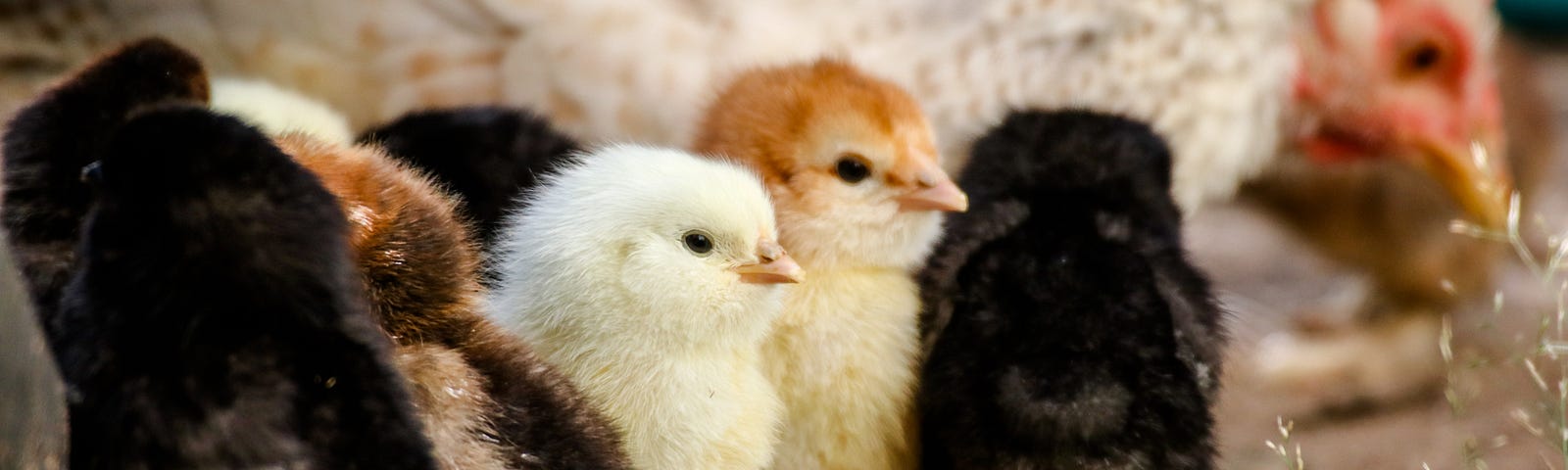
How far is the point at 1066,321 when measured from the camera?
4.32 feet

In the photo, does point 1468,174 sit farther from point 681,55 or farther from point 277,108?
point 277,108

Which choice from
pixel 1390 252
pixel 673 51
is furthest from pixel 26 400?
pixel 1390 252

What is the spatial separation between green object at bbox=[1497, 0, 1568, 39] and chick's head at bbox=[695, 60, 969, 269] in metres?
4.12

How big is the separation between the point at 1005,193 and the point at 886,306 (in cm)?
21

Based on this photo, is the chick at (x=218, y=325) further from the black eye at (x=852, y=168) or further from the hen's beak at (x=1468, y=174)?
the hen's beak at (x=1468, y=174)

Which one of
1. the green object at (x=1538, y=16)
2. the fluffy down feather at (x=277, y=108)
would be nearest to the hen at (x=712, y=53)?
the fluffy down feather at (x=277, y=108)

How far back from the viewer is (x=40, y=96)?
1180mm

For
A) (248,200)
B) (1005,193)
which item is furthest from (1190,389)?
(248,200)

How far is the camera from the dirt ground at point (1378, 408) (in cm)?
281

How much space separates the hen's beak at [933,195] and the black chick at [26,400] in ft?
2.59

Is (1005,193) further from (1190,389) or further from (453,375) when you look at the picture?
(453,375)

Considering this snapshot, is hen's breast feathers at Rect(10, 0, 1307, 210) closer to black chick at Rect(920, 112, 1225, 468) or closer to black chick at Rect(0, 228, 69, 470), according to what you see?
black chick at Rect(920, 112, 1225, 468)

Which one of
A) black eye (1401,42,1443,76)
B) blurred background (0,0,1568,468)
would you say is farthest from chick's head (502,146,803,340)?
black eye (1401,42,1443,76)

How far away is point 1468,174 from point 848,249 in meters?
1.57
